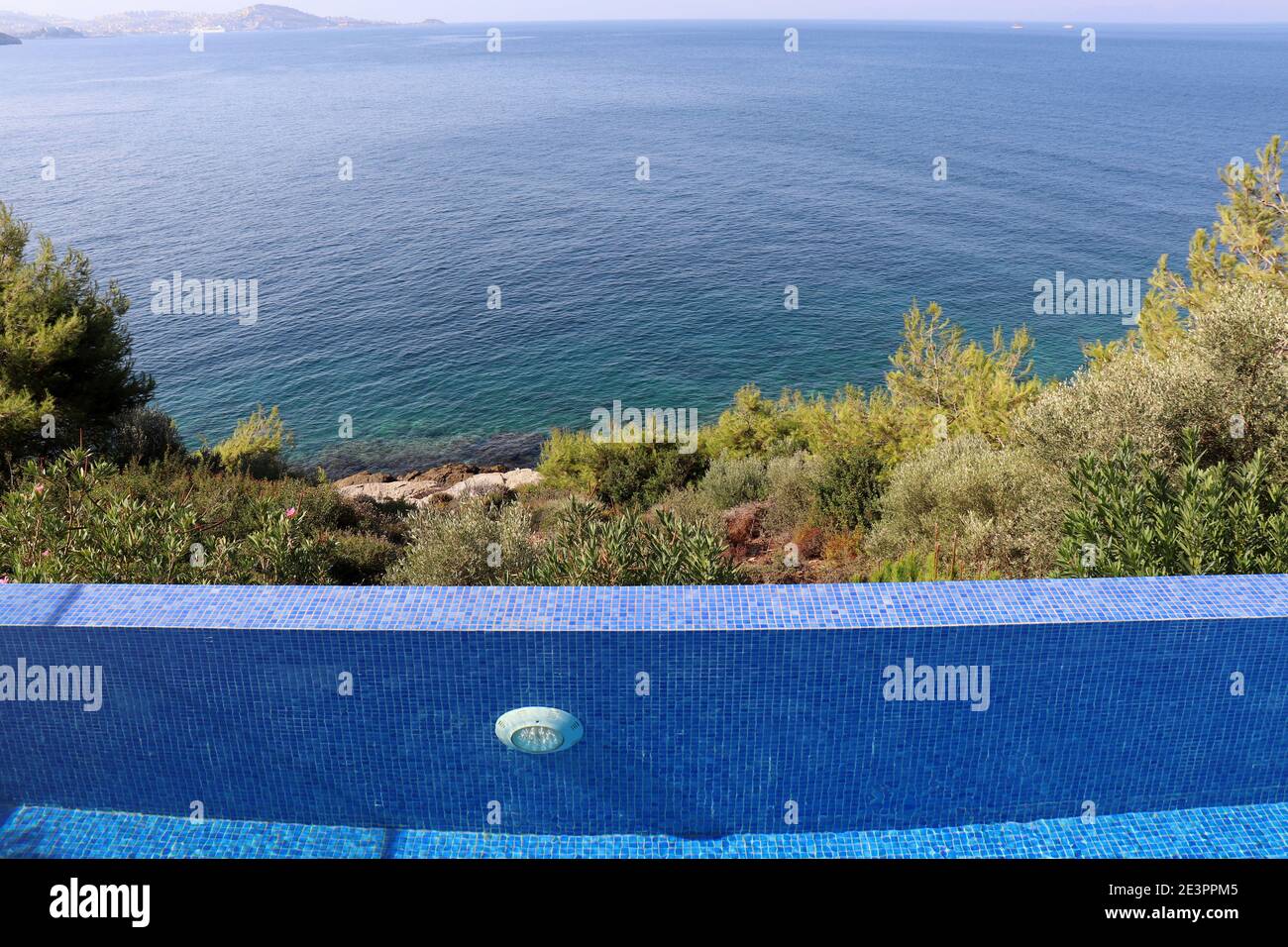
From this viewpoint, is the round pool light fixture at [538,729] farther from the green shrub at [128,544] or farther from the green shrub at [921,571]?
the green shrub at [921,571]

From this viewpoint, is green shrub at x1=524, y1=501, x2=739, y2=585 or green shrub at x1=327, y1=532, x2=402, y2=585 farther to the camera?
green shrub at x1=327, y1=532, x2=402, y2=585

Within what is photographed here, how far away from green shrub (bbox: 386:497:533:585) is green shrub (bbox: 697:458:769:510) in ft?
20.8

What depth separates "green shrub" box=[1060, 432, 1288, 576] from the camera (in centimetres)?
554

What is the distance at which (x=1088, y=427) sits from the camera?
747 cm

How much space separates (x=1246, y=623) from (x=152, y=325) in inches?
1530

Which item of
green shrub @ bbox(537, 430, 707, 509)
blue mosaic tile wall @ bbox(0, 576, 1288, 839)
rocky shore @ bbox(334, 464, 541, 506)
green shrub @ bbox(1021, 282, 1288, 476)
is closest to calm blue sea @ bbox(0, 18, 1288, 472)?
rocky shore @ bbox(334, 464, 541, 506)

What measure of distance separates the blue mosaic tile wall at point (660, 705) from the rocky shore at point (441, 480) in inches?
575

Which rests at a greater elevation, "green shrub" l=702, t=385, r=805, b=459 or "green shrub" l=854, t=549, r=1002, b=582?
"green shrub" l=854, t=549, r=1002, b=582

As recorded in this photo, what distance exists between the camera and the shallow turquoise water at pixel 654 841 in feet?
15.1

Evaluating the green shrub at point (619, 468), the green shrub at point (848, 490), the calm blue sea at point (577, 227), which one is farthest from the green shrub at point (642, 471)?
the calm blue sea at point (577, 227)

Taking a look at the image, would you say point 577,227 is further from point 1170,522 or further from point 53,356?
point 1170,522

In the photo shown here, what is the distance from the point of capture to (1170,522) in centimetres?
568

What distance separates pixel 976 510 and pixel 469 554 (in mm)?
4607

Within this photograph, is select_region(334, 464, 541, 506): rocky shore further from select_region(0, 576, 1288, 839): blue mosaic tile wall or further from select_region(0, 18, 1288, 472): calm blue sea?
select_region(0, 576, 1288, 839): blue mosaic tile wall
